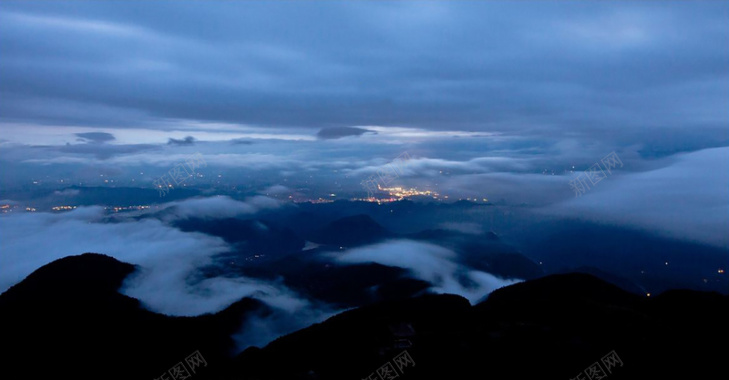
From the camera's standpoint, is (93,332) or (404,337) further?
(93,332)

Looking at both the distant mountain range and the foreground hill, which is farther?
the foreground hill

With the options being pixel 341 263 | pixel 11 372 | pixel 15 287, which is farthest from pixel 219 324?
pixel 341 263

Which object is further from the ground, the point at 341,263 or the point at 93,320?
the point at 93,320

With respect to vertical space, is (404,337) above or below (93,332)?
above

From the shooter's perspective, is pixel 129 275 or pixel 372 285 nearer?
pixel 129 275

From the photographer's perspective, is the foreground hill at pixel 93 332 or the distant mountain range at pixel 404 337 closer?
the distant mountain range at pixel 404 337

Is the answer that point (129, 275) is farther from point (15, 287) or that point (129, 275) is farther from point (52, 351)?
point (52, 351)

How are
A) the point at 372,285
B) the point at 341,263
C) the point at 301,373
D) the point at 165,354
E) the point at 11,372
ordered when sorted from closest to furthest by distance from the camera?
the point at 301,373, the point at 11,372, the point at 165,354, the point at 372,285, the point at 341,263

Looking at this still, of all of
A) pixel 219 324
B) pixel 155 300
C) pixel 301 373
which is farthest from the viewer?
pixel 155 300
